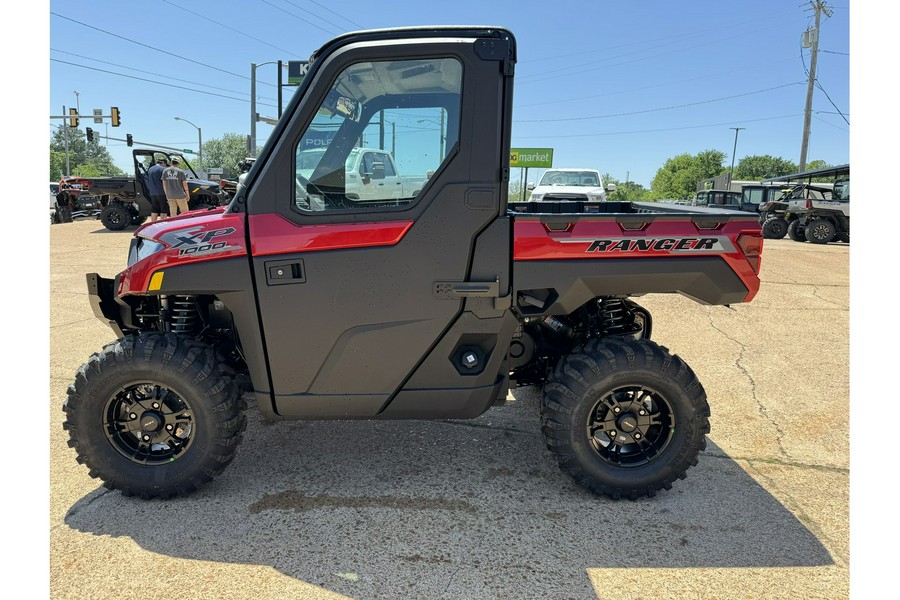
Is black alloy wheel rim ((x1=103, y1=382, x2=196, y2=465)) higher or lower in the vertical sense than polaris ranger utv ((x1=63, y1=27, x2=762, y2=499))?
lower

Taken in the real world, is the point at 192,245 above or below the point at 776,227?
below

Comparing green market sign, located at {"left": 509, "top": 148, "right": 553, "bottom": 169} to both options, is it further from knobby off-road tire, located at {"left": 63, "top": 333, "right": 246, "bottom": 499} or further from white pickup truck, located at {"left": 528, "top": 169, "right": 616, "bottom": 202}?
knobby off-road tire, located at {"left": 63, "top": 333, "right": 246, "bottom": 499}

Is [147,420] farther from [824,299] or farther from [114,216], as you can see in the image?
[114,216]

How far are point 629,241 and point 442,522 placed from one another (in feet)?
5.68

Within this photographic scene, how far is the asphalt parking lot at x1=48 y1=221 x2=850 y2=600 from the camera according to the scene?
2543 millimetres

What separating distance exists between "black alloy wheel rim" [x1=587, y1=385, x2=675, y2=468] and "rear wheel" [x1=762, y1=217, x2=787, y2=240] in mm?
19597

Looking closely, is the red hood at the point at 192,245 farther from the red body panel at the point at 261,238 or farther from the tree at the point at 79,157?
the tree at the point at 79,157

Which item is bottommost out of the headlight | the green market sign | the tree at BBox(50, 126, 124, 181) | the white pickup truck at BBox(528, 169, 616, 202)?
the headlight

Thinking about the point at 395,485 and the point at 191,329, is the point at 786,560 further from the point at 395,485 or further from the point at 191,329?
the point at 191,329

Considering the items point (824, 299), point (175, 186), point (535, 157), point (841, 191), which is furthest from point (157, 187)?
point (535, 157)

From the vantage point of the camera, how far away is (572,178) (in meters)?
17.3

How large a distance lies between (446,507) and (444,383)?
2.17 ft

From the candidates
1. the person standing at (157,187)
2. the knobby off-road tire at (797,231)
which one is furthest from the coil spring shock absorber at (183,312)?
the knobby off-road tire at (797,231)

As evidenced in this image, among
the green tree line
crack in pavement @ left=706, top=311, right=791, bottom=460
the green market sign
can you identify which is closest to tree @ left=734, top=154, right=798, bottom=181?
the green tree line
